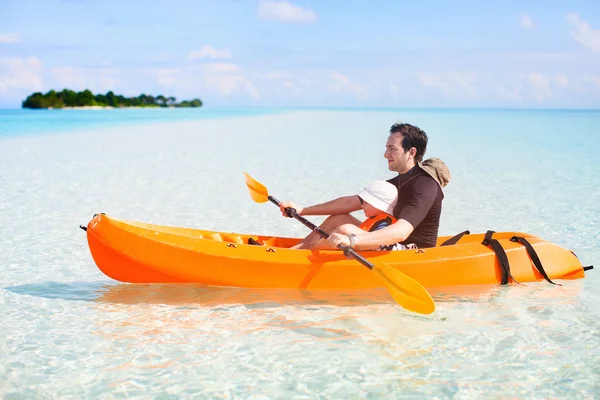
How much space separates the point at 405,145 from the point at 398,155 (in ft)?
0.27

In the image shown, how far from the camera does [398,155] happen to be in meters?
4.53

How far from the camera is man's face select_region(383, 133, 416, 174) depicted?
4.52m

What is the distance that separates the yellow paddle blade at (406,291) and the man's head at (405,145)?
2.42 feet

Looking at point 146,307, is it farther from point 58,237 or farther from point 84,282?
point 58,237

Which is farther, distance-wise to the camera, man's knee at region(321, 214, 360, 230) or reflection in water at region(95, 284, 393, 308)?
man's knee at region(321, 214, 360, 230)

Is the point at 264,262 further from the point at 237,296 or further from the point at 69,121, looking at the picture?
the point at 69,121

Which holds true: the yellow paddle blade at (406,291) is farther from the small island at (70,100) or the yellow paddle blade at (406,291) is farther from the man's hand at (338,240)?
the small island at (70,100)

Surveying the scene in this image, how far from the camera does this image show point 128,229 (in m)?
4.78

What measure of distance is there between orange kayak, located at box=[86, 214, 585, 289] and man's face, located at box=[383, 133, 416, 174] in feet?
1.94

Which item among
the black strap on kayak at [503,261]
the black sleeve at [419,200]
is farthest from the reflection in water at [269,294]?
the black sleeve at [419,200]

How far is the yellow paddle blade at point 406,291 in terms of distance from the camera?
413cm

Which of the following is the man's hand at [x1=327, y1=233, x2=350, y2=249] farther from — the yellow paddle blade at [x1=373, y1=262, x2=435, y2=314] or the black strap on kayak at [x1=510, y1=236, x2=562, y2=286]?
the black strap on kayak at [x1=510, y1=236, x2=562, y2=286]

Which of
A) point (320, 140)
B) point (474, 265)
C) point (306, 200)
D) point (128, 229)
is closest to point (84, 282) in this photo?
point (128, 229)

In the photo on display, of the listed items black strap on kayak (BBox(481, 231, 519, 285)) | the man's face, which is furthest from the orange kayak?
the man's face
